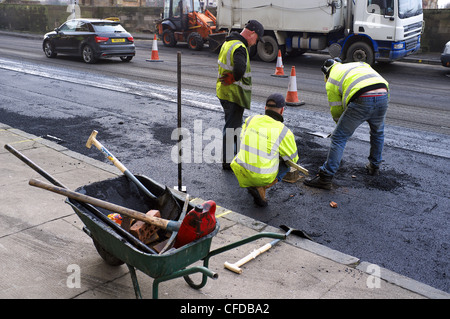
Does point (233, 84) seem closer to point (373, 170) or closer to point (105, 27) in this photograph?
point (373, 170)

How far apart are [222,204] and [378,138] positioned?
232 centimetres

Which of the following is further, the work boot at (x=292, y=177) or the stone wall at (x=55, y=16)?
the stone wall at (x=55, y=16)

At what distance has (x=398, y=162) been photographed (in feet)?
22.4

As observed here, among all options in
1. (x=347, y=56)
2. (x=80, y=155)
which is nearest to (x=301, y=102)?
(x=80, y=155)

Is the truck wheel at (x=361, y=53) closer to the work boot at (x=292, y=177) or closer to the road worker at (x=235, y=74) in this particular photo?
the road worker at (x=235, y=74)

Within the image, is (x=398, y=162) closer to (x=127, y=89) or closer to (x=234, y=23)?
(x=127, y=89)

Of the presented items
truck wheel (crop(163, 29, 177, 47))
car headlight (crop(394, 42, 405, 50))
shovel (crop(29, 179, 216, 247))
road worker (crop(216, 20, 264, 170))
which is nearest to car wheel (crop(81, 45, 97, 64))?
truck wheel (crop(163, 29, 177, 47))

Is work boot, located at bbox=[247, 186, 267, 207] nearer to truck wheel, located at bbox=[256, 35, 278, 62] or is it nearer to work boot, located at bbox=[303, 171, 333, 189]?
work boot, located at bbox=[303, 171, 333, 189]

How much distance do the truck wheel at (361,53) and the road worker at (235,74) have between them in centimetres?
1078

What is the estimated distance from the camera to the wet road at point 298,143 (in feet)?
15.4

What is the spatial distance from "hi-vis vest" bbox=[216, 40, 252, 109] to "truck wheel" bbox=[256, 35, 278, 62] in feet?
41.7

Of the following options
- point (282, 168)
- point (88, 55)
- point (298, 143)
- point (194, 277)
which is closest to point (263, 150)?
point (282, 168)

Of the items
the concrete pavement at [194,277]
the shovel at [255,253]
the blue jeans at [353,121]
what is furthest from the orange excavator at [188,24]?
the shovel at [255,253]

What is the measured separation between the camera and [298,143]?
25.3 feet
